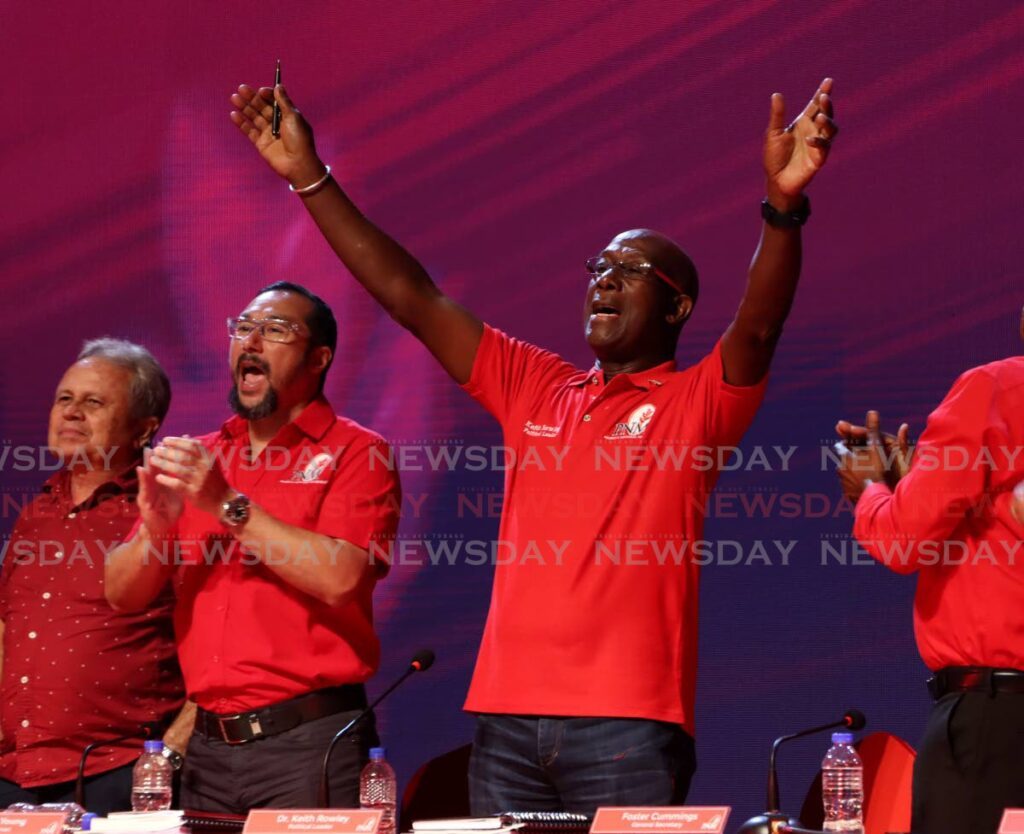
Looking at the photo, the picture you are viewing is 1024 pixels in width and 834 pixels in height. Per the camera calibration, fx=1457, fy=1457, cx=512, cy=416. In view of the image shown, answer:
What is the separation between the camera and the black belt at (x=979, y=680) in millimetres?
2492

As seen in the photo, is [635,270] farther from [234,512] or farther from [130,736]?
[130,736]

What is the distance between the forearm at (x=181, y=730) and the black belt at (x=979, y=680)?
162 centimetres

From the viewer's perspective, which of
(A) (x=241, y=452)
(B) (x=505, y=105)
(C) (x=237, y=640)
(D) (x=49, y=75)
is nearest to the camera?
(C) (x=237, y=640)

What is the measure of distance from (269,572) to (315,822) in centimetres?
95

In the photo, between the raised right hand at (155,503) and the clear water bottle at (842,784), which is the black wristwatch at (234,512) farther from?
the clear water bottle at (842,784)

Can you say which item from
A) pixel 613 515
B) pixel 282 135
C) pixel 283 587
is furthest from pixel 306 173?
pixel 613 515

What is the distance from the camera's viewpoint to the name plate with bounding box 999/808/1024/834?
1.92 metres

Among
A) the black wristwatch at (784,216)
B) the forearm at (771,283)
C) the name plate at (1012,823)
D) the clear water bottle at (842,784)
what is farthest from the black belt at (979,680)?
the black wristwatch at (784,216)

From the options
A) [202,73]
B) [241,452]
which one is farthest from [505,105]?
[241,452]

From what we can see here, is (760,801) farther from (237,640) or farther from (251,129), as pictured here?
(251,129)

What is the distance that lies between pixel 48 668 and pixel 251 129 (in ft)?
4.22

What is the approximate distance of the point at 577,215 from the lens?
12.6 feet

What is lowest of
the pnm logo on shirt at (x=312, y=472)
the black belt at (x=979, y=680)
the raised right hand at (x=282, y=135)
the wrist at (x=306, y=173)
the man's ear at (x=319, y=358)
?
the black belt at (x=979, y=680)

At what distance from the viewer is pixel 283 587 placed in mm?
2992
